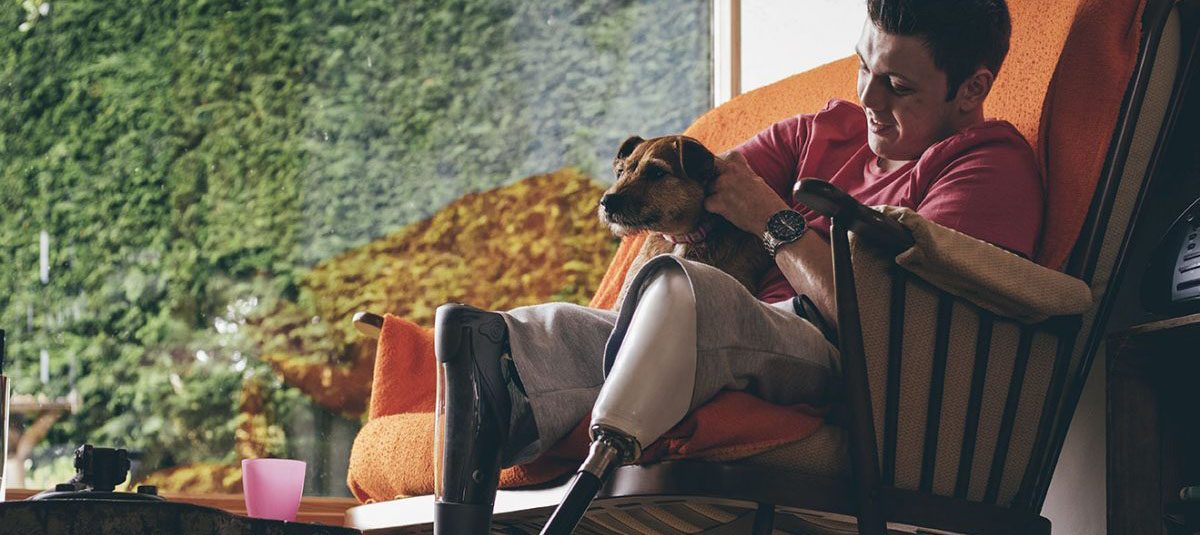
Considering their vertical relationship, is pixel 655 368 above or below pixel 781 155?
below

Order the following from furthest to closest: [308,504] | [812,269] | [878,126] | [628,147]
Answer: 1. [308,504]
2. [628,147]
3. [878,126]
4. [812,269]

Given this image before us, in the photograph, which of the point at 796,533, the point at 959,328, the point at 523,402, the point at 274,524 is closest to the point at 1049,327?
the point at 959,328

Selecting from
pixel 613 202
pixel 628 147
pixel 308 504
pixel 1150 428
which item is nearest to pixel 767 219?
pixel 613 202

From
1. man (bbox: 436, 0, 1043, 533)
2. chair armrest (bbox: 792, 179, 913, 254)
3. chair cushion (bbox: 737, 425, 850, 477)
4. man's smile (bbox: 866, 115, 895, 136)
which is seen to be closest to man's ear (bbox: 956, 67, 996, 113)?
man (bbox: 436, 0, 1043, 533)

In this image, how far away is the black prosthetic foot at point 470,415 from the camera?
1272 mm

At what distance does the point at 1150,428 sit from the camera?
5.57 feet

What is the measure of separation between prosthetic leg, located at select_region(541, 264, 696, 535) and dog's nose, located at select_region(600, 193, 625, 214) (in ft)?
1.64

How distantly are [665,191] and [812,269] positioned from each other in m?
0.34

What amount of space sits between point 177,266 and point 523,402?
2.27 m

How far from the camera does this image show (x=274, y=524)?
80 centimetres

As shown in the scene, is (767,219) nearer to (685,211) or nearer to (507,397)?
(685,211)

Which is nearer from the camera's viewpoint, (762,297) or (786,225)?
(786,225)

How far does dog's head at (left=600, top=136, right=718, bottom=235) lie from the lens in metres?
1.77

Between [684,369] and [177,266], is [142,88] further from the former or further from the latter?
[684,369]
